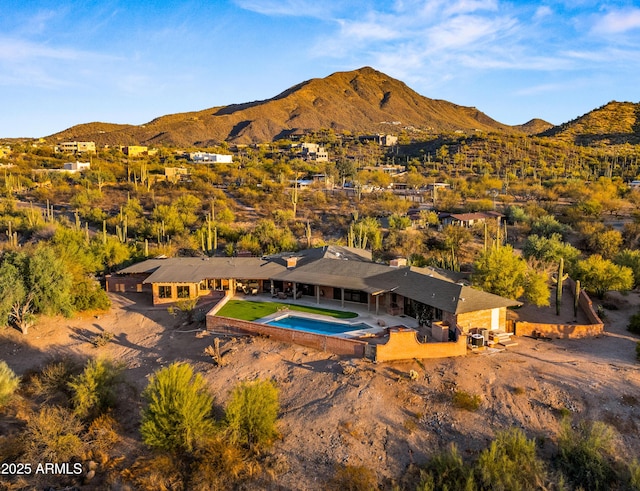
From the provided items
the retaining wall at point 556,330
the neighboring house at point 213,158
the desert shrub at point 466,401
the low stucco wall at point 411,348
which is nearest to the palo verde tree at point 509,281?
the retaining wall at point 556,330

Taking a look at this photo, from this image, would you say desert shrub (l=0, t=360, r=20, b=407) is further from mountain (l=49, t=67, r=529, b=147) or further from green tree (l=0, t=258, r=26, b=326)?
mountain (l=49, t=67, r=529, b=147)

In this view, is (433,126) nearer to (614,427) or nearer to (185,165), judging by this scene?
(185,165)

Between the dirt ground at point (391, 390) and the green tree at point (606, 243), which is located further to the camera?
the green tree at point (606, 243)

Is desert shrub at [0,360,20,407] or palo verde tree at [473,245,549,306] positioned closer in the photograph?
desert shrub at [0,360,20,407]

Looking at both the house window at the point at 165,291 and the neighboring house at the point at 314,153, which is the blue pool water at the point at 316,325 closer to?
the house window at the point at 165,291

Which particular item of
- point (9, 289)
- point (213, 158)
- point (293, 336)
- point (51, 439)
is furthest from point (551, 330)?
point (213, 158)

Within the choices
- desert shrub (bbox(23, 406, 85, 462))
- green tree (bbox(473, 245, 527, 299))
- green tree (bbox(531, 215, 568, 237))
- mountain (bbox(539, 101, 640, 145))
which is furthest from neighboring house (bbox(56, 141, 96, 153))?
mountain (bbox(539, 101, 640, 145))

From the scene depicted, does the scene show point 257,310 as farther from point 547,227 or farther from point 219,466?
point 547,227
